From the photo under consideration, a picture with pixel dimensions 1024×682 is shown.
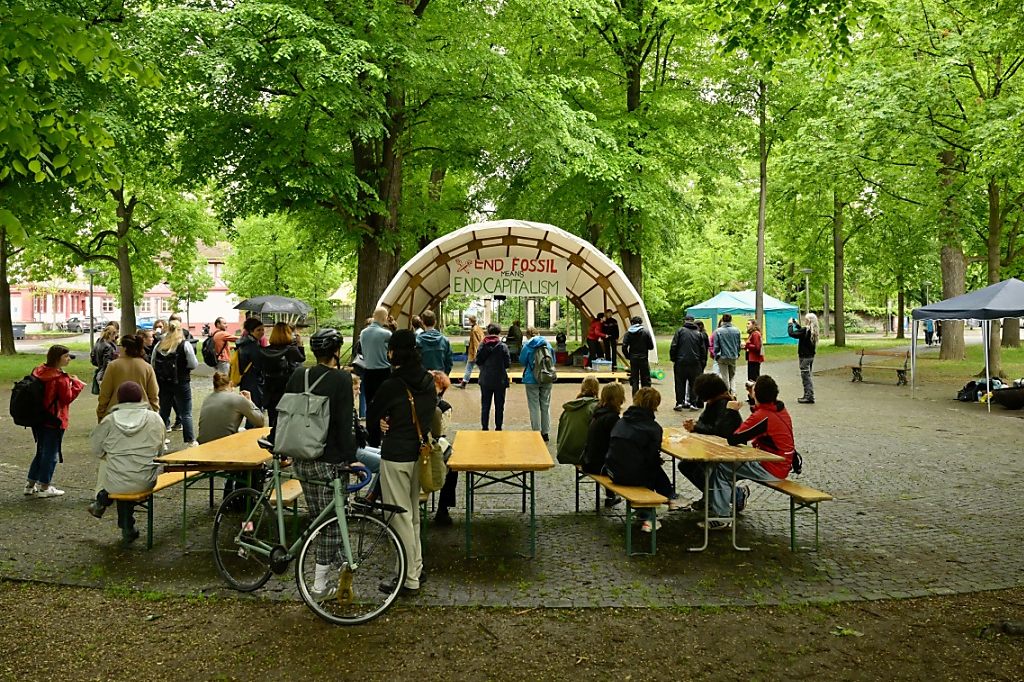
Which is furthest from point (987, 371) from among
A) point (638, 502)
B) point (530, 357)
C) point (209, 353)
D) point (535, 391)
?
point (209, 353)

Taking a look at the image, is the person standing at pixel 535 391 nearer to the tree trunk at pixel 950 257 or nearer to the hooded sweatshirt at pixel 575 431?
the hooded sweatshirt at pixel 575 431

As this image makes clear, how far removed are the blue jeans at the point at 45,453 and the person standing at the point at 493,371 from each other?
227 inches

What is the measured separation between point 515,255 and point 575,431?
55.3ft

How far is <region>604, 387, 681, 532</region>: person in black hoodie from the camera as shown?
22.5 feet

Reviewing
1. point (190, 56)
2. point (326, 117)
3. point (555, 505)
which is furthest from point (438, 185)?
point (555, 505)

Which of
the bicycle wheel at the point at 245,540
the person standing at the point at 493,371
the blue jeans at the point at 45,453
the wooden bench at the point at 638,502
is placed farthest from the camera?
the person standing at the point at 493,371

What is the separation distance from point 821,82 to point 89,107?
19.8m

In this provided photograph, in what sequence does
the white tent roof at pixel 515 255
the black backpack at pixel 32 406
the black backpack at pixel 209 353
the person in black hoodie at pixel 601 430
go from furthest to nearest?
the white tent roof at pixel 515 255
the black backpack at pixel 209 353
the black backpack at pixel 32 406
the person in black hoodie at pixel 601 430

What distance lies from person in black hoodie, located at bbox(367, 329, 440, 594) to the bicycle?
125 millimetres

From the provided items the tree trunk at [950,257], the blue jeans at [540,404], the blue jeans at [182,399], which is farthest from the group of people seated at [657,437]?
the tree trunk at [950,257]

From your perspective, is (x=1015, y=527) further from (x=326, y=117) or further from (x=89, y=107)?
(x=89, y=107)

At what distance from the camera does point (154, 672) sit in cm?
446

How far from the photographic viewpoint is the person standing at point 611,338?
2441 centimetres

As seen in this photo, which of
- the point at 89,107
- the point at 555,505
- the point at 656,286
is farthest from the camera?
the point at 656,286
